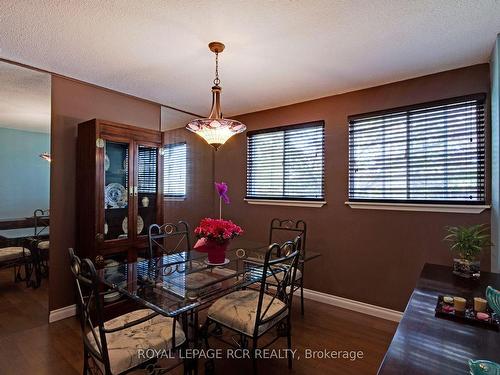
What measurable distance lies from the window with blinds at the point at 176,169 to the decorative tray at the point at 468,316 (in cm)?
398

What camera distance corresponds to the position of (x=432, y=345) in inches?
41.4

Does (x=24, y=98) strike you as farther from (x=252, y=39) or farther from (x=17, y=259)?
(x=252, y=39)

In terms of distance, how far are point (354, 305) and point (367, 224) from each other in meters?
0.91

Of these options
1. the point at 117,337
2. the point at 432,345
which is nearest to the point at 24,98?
the point at 117,337

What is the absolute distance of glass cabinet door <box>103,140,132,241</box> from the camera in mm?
2748

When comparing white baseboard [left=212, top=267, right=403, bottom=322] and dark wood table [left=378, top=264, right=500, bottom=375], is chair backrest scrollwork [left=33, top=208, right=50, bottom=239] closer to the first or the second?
white baseboard [left=212, top=267, right=403, bottom=322]

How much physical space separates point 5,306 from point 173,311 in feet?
9.23

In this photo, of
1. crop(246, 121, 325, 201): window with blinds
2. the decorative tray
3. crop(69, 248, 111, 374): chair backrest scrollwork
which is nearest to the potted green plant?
the decorative tray

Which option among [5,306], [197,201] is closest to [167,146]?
[197,201]

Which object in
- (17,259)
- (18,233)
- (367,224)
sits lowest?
(17,259)

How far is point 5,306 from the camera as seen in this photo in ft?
9.68

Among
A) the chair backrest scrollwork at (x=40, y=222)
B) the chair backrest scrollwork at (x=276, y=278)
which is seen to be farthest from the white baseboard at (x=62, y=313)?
the chair backrest scrollwork at (x=276, y=278)

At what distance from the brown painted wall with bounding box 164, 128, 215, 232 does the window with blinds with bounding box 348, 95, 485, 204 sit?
2284 mm

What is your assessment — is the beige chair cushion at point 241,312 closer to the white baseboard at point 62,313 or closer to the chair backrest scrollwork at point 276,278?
the chair backrest scrollwork at point 276,278
